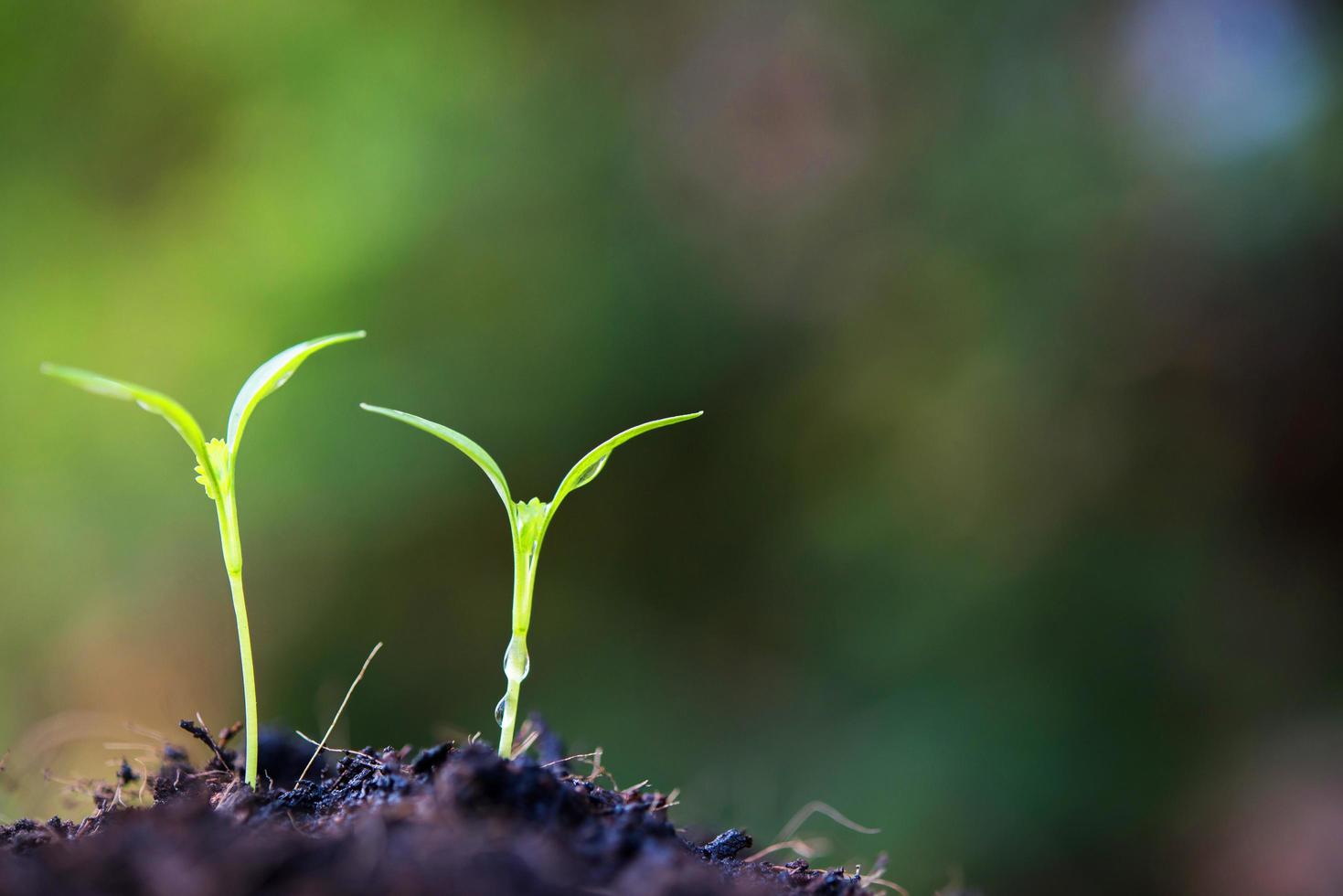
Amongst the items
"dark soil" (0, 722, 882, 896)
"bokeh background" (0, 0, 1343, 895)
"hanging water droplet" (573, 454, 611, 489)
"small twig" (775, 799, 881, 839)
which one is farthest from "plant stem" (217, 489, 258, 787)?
"bokeh background" (0, 0, 1343, 895)

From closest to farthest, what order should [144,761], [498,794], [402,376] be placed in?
1. [498,794]
2. [144,761]
3. [402,376]

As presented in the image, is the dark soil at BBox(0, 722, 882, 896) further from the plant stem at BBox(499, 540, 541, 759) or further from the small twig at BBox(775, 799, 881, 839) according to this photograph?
the small twig at BBox(775, 799, 881, 839)

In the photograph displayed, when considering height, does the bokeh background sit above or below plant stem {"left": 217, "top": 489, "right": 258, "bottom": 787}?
above

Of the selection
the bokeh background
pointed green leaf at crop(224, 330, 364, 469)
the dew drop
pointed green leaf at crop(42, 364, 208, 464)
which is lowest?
the dew drop

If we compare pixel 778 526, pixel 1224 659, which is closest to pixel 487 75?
pixel 778 526

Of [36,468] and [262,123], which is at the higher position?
[262,123]

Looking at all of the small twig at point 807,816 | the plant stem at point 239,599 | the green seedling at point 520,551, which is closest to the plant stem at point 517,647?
the green seedling at point 520,551

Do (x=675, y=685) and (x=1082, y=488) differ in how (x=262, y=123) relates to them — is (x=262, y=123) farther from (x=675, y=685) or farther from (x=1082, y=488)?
(x=1082, y=488)

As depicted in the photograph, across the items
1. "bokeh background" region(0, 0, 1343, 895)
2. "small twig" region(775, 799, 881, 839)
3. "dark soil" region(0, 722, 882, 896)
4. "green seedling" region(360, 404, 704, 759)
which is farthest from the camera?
"bokeh background" region(0, 0, 1343, 895)
